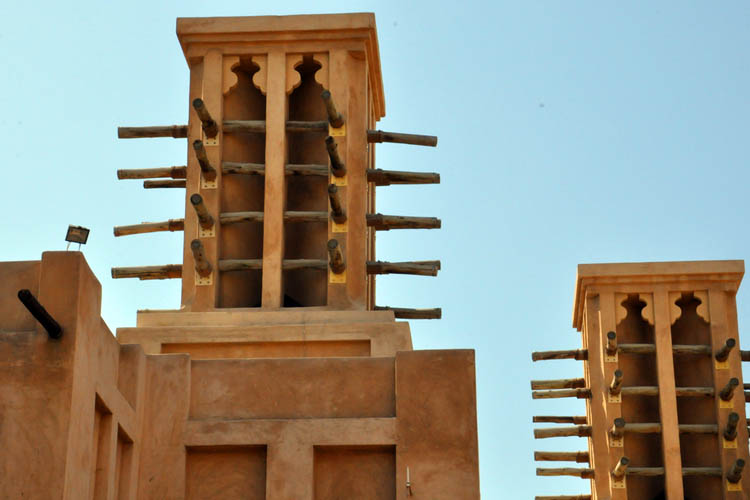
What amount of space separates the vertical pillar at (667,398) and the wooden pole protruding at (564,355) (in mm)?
1327

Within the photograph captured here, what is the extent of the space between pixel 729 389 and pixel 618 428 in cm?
163

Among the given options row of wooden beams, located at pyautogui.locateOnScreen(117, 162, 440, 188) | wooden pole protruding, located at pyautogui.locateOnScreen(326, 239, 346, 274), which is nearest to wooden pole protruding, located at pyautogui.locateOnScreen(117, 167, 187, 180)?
row of wooden beams, located at pyautogui.locateOnScreen(117, 162, 440, 188)

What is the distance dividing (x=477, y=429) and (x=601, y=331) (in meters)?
11.4

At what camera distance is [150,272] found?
67.8 ft

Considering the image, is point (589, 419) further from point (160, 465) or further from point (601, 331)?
point (160, 465)

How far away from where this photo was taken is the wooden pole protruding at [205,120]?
19.9m

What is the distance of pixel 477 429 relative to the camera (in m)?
16.1

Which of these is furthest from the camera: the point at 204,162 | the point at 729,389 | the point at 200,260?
the point at 729,389

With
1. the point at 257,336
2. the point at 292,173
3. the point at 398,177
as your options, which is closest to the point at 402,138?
the point at 398,177

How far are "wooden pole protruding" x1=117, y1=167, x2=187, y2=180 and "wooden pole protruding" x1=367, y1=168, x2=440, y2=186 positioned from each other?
206cm

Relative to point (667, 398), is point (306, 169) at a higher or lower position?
higher

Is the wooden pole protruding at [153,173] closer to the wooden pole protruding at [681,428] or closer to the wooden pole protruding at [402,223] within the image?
the wooden pole protruding at [402,223]

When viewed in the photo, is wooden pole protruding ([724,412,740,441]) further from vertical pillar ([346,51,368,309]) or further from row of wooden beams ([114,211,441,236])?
vertical pillar ([346,51,368,309])

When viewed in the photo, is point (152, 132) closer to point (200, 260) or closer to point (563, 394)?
point (200, 260)
